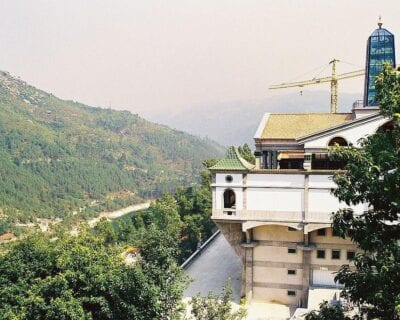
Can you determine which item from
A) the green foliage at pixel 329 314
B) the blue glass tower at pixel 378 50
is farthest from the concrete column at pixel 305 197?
the green foliage at pixel 329 314

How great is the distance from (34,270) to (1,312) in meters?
2.45

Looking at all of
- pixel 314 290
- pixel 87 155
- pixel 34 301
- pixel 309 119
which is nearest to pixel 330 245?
pixel 314 290

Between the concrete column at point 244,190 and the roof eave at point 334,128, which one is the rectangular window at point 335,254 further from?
the roof eave at point 334,128

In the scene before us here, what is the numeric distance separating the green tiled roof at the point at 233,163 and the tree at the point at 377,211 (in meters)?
11.5

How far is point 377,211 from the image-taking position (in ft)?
24.0

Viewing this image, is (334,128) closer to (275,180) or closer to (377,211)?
(275,180)

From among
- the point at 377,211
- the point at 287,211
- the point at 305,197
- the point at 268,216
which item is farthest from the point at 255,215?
the point at 377,211

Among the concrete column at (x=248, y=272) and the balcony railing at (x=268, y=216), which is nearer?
the balcony railing at (x=268, y=216)

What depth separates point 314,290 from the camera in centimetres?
1909

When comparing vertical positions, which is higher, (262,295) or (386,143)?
(386,143)

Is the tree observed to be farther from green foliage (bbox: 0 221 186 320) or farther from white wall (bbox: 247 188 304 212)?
white wall (bbox: 247 188 304 212)

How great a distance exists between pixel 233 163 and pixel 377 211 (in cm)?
1208

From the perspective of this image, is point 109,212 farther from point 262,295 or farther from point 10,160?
point 262,295

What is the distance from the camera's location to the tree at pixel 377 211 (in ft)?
22.3
